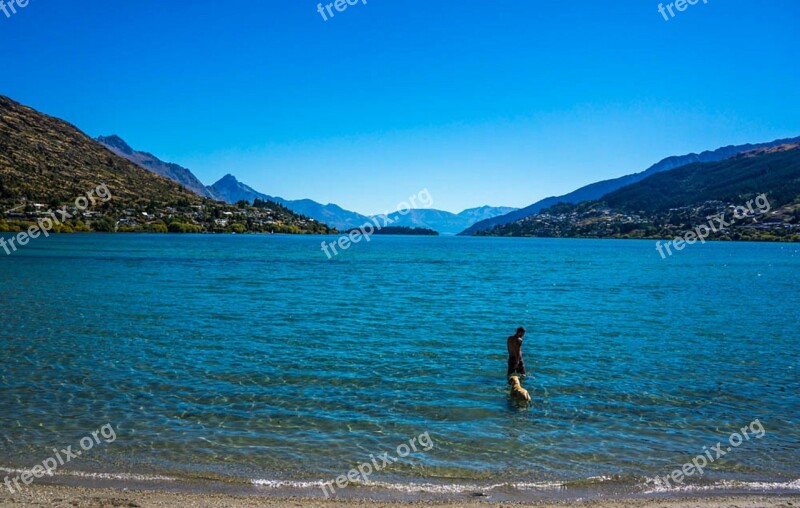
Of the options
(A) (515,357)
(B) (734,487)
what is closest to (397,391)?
(A) (515,357)

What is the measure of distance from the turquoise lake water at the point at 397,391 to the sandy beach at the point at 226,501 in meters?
0.90

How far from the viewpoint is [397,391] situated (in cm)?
2258

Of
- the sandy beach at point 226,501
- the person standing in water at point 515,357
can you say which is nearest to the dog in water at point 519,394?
the person standing in water at point 515,357

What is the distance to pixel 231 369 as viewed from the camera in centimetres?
2547

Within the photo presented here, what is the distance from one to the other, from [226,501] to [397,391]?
10268mm

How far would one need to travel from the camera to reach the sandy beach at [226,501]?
12781mm

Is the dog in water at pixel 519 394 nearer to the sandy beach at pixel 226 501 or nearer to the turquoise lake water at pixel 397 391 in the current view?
the turquoise lake water at pixel 397 391

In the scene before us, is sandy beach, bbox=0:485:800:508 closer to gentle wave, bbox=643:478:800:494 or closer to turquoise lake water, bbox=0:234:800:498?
gentle wave, bbox=643:478:800:494

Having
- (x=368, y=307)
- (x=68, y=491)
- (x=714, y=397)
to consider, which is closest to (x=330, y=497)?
(x=68, y=491)

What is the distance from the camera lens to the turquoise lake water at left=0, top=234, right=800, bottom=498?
15.7 m

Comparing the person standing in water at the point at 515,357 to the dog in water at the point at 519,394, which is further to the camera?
the person standing in water at the point at 515,357

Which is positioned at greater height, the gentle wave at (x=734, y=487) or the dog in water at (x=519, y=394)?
the dog in water at (x=519, y=394)

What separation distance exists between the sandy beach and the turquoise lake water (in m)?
0.90

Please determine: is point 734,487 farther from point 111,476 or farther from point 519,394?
point 111,476
